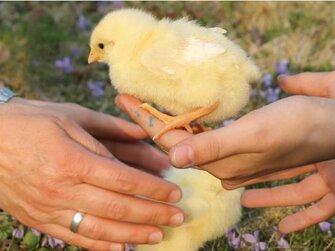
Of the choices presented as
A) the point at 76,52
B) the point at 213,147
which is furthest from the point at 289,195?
the point at 76,52

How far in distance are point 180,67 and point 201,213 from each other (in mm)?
537

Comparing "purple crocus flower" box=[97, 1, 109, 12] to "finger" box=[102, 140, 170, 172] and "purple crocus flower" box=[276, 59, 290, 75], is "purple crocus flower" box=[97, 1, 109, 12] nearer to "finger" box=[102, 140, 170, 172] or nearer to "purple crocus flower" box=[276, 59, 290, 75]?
"purple crocus flower" box=[276, 59, 290, 75]

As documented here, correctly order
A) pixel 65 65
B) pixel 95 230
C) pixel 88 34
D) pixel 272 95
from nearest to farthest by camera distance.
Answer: pixel 95 230 → pixel 272 95 → pixel 65 65 → pixel 88 34

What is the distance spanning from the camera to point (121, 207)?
198cm

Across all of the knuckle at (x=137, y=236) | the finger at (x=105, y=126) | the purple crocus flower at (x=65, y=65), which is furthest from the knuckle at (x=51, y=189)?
the purple crocus flower at (x=65, y=65)

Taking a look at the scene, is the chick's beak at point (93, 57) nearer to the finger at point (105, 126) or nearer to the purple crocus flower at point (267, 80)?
the finger at point (105, 126)

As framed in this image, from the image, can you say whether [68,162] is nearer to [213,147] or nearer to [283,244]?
[213,147]

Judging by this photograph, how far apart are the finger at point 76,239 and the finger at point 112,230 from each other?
0.13 feet

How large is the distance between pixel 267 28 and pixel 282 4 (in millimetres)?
241

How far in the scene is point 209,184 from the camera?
7.29 feet

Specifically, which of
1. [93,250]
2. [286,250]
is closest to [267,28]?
[286,250]

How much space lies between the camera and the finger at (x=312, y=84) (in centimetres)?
227

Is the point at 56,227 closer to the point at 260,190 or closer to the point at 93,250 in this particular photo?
the point at 93,250

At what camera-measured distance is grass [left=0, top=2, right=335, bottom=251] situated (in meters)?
3.54
